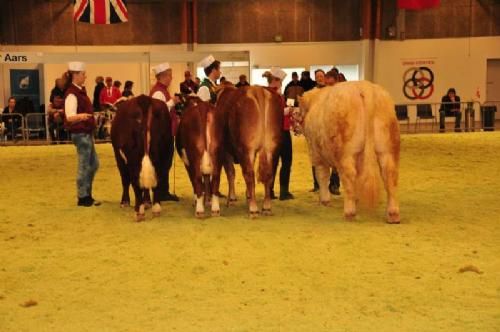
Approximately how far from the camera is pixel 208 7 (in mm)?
27922

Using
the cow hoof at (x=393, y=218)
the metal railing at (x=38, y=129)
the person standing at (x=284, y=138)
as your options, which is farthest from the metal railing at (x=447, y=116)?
the cow hoof at (x=393, y=218)

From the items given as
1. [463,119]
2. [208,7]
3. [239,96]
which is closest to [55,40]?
[208,7]

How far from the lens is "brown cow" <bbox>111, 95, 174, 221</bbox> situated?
793 cm

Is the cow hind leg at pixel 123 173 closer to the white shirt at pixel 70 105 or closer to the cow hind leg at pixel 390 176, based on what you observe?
the white shirt at pixel 70 105

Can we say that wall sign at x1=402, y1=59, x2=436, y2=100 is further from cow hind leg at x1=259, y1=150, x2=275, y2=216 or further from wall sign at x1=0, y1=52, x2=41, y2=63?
cow hind leg at x1=259, y1=150, x2=275, y2=216

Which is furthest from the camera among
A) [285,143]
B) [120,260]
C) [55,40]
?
[55,40]

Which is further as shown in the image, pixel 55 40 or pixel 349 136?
pixel 55 40

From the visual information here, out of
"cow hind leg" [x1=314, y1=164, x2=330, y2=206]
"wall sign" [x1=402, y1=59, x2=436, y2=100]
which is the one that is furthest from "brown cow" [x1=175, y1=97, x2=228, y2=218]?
"wall sign" [x1=402, y1=59, x2=436, y2=100]

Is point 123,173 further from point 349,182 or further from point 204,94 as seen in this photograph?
point 349,182

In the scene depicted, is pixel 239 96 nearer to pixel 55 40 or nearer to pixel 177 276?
pixel 177 276

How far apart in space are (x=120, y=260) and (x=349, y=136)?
2.80 meters

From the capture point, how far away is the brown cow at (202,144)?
26.2ft

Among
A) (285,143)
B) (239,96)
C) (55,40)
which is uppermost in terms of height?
(55,40)

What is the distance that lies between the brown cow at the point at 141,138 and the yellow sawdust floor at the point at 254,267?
49 centimetres
